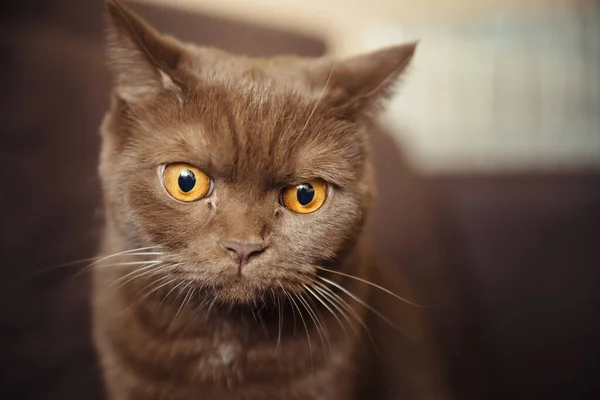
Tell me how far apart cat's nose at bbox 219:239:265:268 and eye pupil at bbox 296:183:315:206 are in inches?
3.8

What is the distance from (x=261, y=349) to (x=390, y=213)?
31 cm

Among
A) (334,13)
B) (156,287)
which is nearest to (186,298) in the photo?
(156,287)

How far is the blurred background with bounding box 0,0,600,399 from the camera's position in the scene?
0.78 m

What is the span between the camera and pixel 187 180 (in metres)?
0.69

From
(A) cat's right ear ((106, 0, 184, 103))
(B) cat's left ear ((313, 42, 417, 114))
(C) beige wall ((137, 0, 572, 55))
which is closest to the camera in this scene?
(A) cat's right ear ((106, 0, 184, 103))

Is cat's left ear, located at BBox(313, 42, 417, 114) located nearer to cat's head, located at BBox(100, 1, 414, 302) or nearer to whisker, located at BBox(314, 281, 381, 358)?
cat's head, located at BBox(100, 1, 414, 302)

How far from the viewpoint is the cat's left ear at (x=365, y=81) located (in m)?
0.75

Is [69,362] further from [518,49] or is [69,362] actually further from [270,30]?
[518,49]

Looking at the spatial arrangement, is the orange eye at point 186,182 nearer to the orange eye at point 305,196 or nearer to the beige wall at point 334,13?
the orange eye at point 305,196

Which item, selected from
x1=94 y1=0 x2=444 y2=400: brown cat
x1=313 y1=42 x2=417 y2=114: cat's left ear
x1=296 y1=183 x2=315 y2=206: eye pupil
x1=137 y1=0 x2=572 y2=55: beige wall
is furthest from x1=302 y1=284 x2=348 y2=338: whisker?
x1=137 y1=0 x2=572 y2=55: beige wall

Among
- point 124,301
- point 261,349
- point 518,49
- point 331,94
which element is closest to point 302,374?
point 261,349

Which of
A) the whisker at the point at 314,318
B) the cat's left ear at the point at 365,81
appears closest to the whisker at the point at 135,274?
the whisker at the point at 314,318

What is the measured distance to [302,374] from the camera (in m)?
0.79

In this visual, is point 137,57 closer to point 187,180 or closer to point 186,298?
point 187,180
